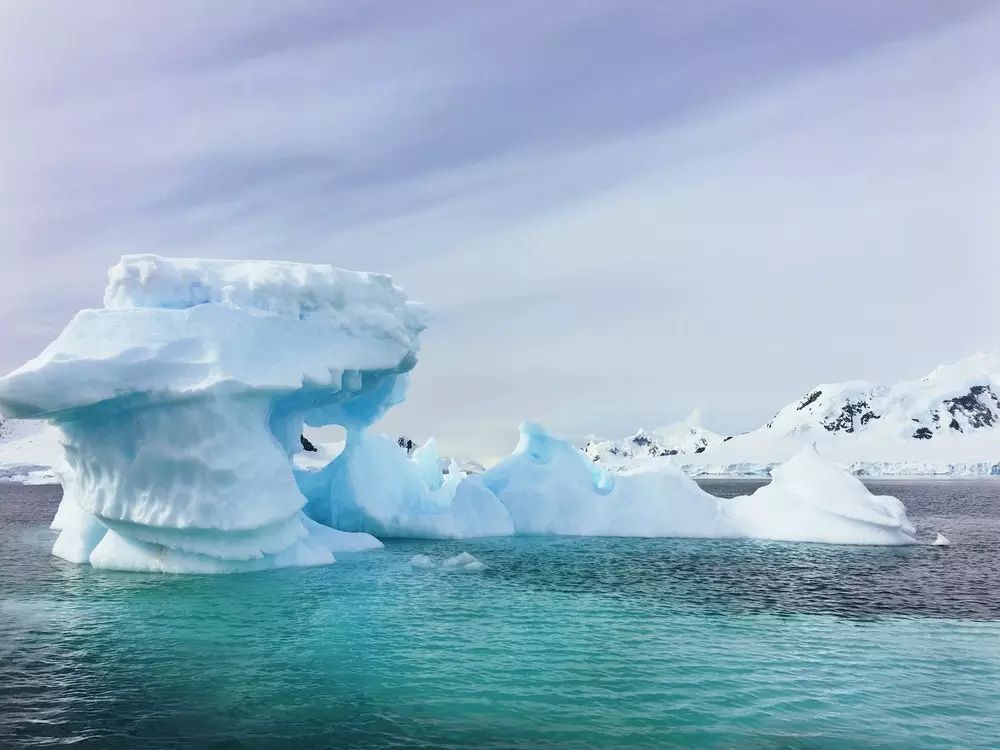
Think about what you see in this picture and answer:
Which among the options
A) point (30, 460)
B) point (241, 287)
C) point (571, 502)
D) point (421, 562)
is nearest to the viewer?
point (421, 562)

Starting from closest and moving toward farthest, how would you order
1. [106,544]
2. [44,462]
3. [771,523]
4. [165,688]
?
1. [165,688]
2. [106,544]
3. [771,523]
4. [44,462]

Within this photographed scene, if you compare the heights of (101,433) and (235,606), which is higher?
(101,433)

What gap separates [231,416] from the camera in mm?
22047

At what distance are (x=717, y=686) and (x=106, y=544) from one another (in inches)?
746

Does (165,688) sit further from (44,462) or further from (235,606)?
(44,462)

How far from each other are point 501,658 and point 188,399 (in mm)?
11988

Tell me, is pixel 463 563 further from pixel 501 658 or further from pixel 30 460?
pixel 30 460

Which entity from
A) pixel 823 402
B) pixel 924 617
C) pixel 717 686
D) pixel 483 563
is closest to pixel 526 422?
pixel 483 563

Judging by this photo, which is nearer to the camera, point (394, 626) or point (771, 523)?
point (394, 626)

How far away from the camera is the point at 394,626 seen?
1573 cm

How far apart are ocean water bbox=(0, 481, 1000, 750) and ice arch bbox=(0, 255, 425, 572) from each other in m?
1.39

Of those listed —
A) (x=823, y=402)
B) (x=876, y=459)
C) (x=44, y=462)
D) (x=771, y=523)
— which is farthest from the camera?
(x=823, y=402)

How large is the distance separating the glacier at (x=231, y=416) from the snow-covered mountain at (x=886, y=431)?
121 m

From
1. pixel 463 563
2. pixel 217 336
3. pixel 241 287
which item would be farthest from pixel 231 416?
pixel 463 563
